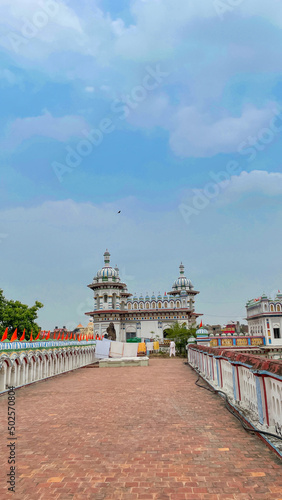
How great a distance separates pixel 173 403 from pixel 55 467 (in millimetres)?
4653

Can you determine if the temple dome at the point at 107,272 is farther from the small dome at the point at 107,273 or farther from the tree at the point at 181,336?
the tree at the point at 181,336

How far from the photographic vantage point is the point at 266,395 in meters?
5.42

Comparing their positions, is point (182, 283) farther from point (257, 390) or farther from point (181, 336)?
point (257, 390)

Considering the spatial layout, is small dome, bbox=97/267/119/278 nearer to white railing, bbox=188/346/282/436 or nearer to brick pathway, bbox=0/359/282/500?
white railing, bbox=188/346/282/436

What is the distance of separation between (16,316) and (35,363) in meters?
21.8

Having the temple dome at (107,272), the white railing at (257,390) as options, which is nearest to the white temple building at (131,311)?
the temple dome at (107,272)

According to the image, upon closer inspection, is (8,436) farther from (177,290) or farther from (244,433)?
(177,290)

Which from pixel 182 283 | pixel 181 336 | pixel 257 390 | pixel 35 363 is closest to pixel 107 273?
pixel 182 283

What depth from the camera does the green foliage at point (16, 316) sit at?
3394 cm

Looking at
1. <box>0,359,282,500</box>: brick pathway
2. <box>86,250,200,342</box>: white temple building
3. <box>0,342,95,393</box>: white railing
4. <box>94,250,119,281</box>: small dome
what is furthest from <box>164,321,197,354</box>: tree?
<box>0,359,282,500</box>: brick pathway

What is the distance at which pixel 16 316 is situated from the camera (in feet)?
112

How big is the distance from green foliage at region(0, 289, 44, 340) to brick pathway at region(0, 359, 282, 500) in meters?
27.3

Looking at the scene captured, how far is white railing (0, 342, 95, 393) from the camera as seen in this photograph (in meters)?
11.2

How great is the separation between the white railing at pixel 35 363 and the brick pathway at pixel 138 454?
2.93 metres
